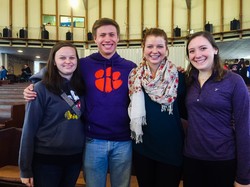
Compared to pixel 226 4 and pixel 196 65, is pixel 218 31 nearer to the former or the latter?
pixel 226 4

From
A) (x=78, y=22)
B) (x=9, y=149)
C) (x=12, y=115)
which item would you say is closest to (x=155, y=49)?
(x=9, y=149)

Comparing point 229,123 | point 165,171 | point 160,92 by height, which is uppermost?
point 160,92

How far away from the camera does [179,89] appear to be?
71.9 inches

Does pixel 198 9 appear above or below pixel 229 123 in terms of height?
above

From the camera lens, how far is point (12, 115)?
3.69m

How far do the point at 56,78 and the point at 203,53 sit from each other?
0.94 meters

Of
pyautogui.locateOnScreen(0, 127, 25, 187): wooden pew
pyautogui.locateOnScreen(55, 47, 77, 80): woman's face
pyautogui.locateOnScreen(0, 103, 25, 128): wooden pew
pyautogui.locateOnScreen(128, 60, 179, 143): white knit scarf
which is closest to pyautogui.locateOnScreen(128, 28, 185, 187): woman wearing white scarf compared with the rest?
pyautogui.locateOnScreen(128, 60, 179, 143): white knit scarf

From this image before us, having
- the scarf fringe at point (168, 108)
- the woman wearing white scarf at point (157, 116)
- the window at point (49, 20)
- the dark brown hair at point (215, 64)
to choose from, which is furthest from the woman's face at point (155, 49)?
the window at point (49, 20)

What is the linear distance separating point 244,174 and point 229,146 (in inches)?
6.7

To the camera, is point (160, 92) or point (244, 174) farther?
point (160, 92)

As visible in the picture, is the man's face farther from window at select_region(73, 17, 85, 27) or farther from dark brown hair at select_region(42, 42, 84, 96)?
window at select_region(73, 17, 85, 27)

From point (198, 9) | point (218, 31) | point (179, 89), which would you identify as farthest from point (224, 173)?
point (198, 9)

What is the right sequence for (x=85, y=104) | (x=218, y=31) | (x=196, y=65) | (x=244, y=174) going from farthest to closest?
(x=218, y=31) → (x=85, y=104) → (x=196, y=65) → (x=244, y=174)

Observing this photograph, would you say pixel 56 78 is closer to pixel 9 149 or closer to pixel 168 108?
pixel 168 108
